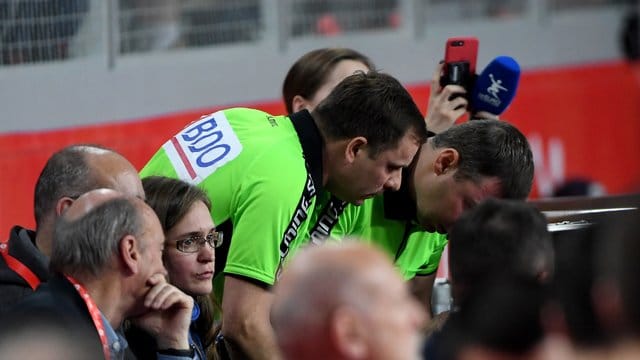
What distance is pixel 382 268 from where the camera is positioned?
2.79 metres

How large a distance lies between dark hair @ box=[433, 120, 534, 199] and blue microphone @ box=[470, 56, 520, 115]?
676 mm

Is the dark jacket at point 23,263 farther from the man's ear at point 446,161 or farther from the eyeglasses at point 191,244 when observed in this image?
the man's ear at point 446,161

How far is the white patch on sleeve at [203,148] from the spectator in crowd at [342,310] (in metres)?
2.10

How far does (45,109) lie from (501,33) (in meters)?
4.89

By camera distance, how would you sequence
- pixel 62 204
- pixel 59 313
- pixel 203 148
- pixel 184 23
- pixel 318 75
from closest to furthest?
pixel 59 313
pixel 62 204
pixel 203 148
pixel 318 75
pixel 184 23

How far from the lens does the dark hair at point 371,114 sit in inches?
189

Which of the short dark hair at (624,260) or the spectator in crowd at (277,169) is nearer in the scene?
the short dark hair at (624,260)

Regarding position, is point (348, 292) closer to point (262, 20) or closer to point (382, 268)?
point (382, 268)

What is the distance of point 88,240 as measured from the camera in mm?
3740

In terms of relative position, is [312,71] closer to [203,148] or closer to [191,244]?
[203,148]

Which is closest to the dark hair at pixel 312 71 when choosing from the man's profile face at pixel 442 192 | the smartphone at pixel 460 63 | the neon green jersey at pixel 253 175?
the smartphone at pixel 460 63

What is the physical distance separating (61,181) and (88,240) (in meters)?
0.67

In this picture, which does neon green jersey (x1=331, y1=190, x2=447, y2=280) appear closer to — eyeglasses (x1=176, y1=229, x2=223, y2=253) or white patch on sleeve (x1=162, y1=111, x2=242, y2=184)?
white patch on sleeve (x1=162, y1=111, x2=242, y2=184)

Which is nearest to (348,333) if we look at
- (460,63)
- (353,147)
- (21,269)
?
(21,269)
